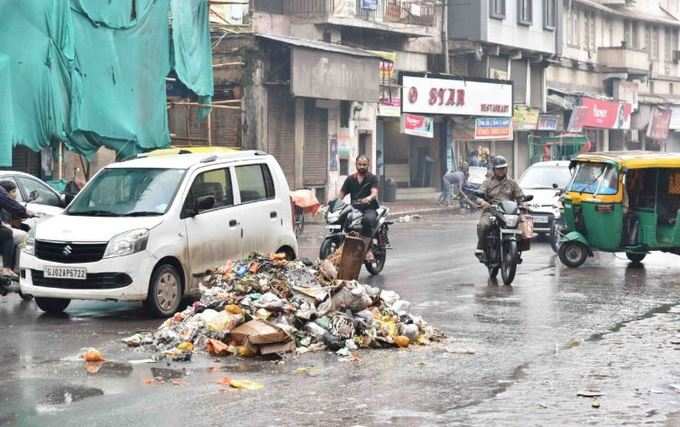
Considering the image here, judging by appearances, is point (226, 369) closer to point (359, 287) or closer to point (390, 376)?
point (390, 376)

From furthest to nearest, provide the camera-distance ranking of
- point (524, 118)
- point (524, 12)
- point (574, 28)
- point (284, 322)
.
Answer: point (574, 28) → point (524, 118) → point (524, 12) → point (284, 322)

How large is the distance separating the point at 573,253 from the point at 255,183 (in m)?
6.46

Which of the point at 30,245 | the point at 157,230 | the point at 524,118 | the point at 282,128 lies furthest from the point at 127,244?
the point at 524,118

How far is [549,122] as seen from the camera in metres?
58.6

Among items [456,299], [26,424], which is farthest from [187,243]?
[26,424]

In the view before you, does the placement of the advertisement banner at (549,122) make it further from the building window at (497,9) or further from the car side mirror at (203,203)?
the car side mirror at (203,203)

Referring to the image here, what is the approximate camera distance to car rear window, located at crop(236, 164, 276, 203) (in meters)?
15.6

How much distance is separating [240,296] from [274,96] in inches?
1014

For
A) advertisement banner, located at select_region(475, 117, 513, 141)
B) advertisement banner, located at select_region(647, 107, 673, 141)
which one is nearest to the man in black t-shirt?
advertisement banner, located at select_region(475, 117, 513, 141)

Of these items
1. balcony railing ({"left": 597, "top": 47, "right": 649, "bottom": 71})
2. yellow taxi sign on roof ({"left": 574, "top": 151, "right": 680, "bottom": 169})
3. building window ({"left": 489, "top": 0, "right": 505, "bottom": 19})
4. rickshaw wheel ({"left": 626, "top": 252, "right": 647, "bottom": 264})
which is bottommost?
rickshaw wheel ({"left": 626, "top": 252, "right": 647, "bottom": 264})

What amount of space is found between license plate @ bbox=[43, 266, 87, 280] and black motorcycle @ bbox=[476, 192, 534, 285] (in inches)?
246

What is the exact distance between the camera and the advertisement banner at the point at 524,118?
54.5 meters

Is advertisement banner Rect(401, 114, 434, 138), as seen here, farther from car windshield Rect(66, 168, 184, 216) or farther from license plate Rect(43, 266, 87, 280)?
license plate Rect(43, 266, 87, 280)

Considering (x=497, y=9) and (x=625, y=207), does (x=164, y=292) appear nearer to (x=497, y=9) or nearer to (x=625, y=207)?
(x=625, y=207)
